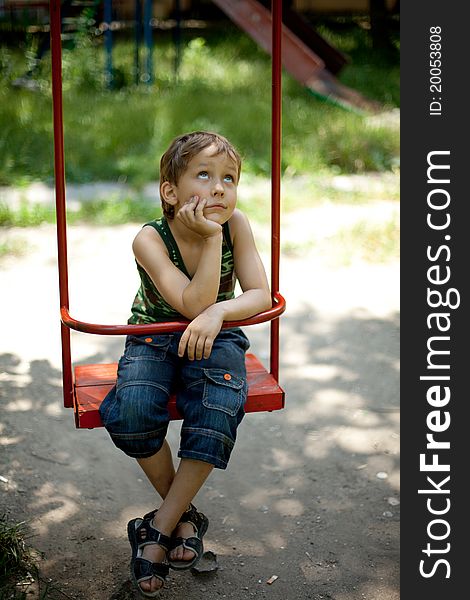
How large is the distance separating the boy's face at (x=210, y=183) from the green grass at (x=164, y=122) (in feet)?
15.5

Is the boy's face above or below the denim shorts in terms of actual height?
above

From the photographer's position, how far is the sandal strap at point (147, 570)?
2404mm

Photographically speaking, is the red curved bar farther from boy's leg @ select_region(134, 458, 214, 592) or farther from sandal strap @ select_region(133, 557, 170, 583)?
sandal strap @ select_region(133, 557, 170, 583)

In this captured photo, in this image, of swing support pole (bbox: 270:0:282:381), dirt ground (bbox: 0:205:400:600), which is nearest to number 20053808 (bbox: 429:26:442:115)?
dirt ground (bbox: 0:205:400:600)

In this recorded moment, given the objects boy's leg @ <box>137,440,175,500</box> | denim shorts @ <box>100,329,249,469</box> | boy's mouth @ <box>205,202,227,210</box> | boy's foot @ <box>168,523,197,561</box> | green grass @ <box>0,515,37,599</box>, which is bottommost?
green grass @ <box>0,515,37,599</box>

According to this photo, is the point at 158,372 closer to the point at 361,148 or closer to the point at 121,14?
the point at 361,148

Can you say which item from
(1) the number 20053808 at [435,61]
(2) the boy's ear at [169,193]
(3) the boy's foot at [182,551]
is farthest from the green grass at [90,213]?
(3) the boy's foot at [182,551]

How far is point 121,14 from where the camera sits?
1628cm

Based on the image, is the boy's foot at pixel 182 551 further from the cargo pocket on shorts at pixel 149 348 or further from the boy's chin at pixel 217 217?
the boy's chin at pixel 217 217

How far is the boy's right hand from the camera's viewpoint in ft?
7.91

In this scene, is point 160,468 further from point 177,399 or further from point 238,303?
point 238,303

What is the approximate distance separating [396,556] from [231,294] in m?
0.99

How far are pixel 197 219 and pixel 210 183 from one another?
120 millimetres

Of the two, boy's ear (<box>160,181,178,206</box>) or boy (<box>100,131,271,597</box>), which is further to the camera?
boy's ear (<box>160,181,178,206</box>)
